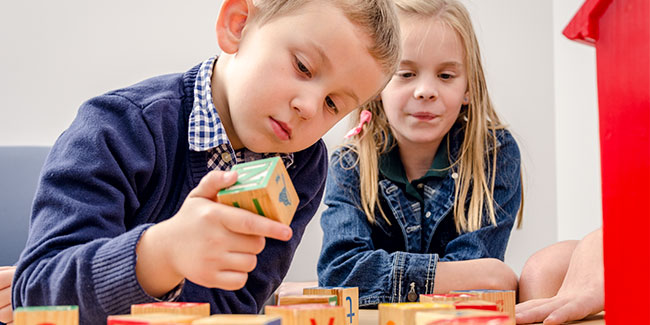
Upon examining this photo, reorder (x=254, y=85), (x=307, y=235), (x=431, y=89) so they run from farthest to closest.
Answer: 1. (x=307, y=235)
2. (x=431, y=89)
3. (x=254, y=85)

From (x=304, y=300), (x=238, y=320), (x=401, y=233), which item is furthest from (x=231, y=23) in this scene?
(x=401, y=233)

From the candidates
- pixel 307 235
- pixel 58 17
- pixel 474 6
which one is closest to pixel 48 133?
pixel 58 17

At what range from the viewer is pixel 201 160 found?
82 cm

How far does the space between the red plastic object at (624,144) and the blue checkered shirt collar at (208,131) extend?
45 cm

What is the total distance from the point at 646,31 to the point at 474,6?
1.57 m

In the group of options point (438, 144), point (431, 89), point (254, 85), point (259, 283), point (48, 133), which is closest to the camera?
point (254, 85)

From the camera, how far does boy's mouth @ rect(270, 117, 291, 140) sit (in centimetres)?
79

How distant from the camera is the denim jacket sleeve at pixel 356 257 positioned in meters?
1.10

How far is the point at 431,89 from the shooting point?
1318mm

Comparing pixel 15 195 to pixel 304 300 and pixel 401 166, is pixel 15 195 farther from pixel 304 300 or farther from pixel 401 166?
pixel 304 300

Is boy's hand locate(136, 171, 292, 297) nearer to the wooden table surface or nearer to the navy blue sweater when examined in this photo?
the navy blue sweater

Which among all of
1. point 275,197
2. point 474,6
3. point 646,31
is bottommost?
point 275,197

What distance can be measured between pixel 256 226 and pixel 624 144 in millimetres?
307

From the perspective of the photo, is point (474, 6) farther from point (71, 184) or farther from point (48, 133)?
point (71, 184)
